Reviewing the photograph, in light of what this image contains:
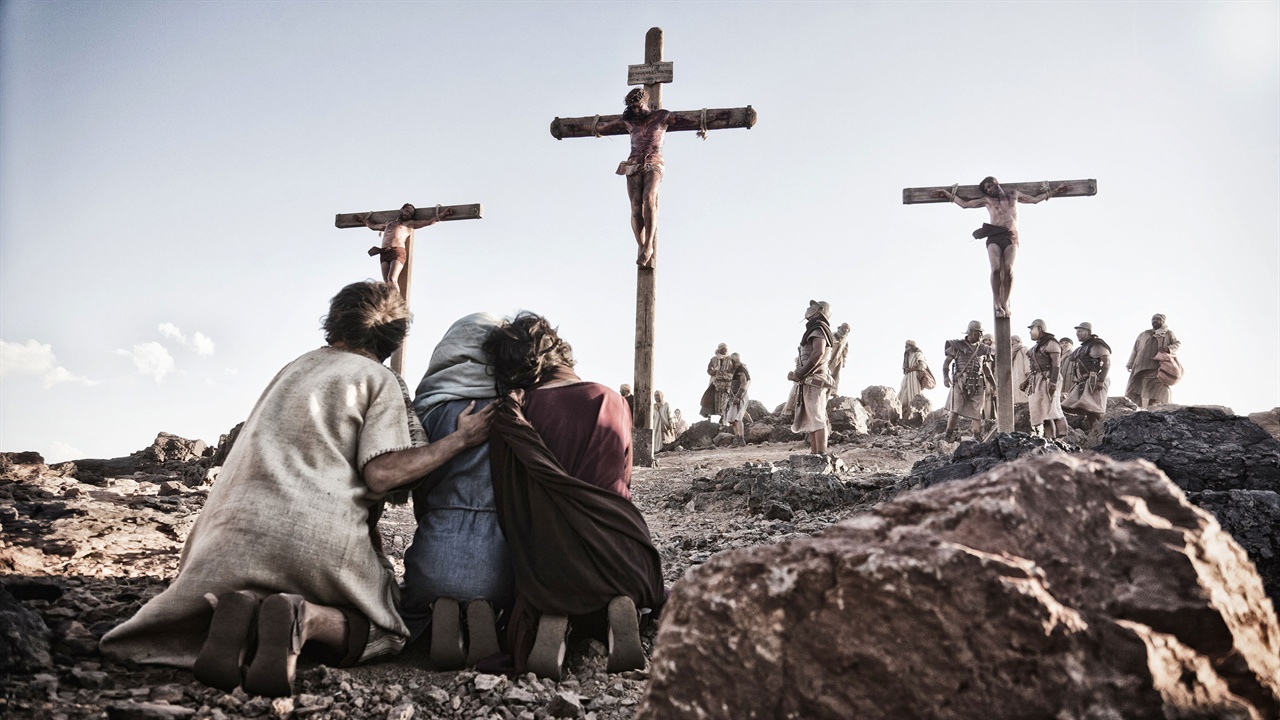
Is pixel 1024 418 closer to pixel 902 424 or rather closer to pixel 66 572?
pixel 902 424

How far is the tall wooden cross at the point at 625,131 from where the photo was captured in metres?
8.81

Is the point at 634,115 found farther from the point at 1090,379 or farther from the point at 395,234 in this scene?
the point at 1090,379

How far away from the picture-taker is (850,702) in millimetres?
1417

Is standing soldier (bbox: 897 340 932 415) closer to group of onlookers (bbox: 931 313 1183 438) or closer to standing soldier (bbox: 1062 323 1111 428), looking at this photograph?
group of onlookers (bbox: 931 313 1183 438)

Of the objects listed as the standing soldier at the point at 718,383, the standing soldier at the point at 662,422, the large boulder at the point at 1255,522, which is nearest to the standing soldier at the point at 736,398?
the standing soldier at the point at 718,383

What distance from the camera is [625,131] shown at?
9.36 meters

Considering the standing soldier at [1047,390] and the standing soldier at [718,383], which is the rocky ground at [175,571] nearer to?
the standing soldier at [1047,390]

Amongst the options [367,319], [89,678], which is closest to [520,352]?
[367,319]

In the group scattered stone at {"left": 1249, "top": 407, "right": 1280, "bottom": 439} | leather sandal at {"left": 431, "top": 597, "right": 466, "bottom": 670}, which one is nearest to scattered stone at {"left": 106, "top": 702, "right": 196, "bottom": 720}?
leather sandal at {"left": 431, "top": 597, "right": 466, "bottom": 670}

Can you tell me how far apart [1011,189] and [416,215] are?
26.9 feet

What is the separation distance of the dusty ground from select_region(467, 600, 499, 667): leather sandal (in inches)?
4.2

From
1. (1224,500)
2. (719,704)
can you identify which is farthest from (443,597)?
(1224,500)

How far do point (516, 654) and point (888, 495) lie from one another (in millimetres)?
4044

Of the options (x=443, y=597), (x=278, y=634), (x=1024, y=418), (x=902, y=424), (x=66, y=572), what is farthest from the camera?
(x=902, y=424)
